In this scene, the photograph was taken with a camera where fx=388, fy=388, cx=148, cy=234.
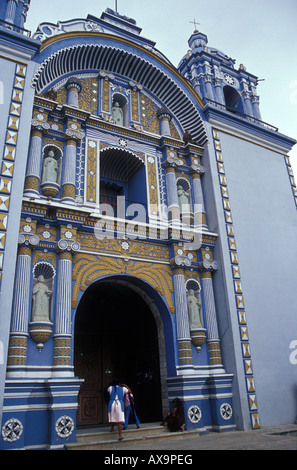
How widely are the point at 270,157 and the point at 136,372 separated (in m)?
8.74

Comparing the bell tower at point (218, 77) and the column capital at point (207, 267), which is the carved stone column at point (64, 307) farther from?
the bell tower at point (218, 77)

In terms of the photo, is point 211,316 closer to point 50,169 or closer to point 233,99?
→ point 50,169

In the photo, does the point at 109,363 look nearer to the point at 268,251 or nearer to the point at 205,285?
the point at 205,285

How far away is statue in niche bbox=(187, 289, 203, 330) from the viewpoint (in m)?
10.4

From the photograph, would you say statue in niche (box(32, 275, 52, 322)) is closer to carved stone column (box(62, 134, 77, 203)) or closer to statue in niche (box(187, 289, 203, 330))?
carved stone column (box(62, 134, 77, 203))

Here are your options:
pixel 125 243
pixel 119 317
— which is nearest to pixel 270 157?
pixel 125 243

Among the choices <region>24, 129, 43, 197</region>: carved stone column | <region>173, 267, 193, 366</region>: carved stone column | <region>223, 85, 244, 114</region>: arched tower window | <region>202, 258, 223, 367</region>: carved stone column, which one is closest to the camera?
<region>24, 129, 43, 197</region>: carved stone column

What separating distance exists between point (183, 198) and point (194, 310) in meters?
3.56

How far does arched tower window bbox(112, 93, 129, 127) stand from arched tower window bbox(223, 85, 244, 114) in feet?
17.1

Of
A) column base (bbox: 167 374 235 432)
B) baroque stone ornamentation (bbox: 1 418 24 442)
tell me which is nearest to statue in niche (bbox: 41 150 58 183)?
baroque stone ornamentation (bbox: 1 418 24 442)

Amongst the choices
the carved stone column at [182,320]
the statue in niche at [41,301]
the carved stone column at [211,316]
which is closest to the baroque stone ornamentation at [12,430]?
the statue in niche at [41,301]
